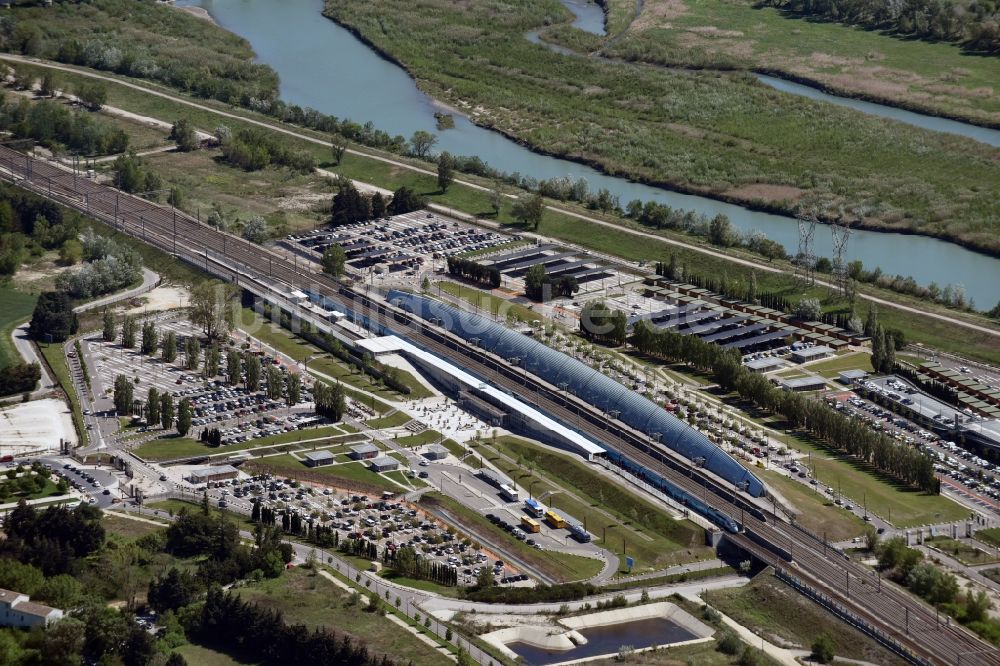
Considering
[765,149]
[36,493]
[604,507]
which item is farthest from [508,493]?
[765,149]

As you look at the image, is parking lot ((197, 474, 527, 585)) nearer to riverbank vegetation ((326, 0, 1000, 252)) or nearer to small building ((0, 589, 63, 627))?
small building ((0, 589, 63, 627))

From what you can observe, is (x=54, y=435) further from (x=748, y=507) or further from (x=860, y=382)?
(x=860, y=382)

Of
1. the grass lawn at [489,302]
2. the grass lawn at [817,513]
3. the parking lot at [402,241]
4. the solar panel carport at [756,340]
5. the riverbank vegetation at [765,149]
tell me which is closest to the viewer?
the grass lawn at [817,513]

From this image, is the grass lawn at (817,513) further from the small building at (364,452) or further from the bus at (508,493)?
the small building at (364,452)

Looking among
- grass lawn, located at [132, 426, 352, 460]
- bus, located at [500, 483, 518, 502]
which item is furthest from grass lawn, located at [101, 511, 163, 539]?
bus, located at [500, 483, 518, 502]

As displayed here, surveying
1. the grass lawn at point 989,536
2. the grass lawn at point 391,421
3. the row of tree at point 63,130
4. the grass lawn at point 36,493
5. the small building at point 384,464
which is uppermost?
the row of tree at point 63,130

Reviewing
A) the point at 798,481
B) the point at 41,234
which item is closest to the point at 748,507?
the point at 798,481

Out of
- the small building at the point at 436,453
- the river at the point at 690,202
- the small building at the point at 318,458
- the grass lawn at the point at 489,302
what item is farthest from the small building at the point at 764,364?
the small building at the point at 318,458
